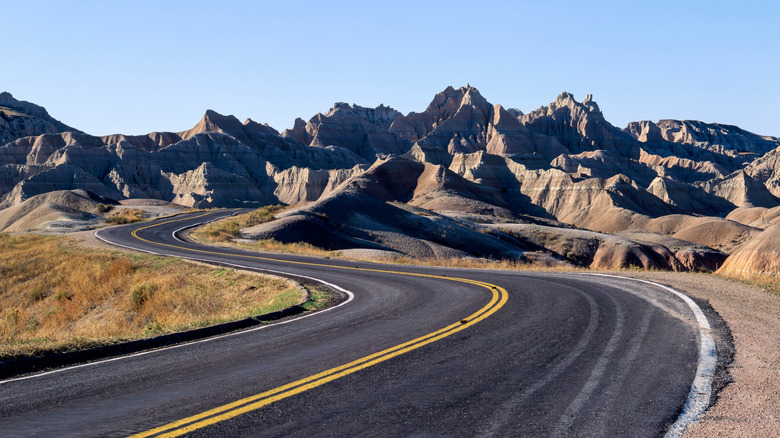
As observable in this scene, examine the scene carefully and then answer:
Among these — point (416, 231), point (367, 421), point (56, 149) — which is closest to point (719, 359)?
point (367, 421)

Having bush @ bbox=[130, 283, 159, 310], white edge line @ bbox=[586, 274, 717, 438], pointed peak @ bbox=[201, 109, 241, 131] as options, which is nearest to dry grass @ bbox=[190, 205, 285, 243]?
bush @ bbox=[130, 283, 159, 310]

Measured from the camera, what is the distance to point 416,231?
Answer: 57219mm

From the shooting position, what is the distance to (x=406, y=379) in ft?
22.5

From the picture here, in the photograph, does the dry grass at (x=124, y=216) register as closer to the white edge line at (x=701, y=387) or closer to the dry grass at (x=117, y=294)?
the dry grass at (x=117, y=294)

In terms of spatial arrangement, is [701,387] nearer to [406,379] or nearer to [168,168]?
[406,379]

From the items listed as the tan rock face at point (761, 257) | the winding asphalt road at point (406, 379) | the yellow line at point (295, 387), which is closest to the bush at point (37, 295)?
the winding asphalt road at point (406, 379)

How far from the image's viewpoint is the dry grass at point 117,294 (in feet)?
53.3

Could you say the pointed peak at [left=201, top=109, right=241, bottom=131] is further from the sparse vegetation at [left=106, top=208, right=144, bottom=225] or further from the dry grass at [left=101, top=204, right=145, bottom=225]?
the sparse vegetation at [left=106, top=208, right=144, bottom=225]

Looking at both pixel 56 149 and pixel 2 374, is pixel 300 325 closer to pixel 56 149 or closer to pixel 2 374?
pixel 2 374

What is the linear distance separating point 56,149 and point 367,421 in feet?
545

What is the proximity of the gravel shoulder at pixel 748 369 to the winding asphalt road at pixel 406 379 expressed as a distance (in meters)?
0.33

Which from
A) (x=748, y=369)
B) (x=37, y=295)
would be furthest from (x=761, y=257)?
(x=37, y=295)

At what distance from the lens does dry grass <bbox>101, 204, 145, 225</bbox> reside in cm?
6050

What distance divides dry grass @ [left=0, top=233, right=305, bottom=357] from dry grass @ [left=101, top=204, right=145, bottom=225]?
29405mm
